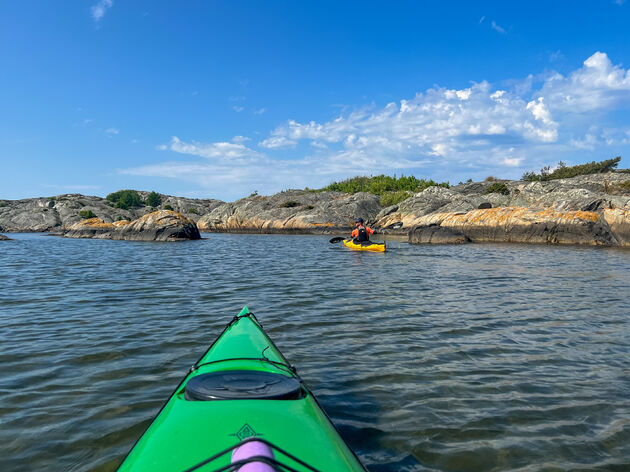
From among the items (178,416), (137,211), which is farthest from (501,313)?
(137,211)

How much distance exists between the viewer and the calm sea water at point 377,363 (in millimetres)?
2889

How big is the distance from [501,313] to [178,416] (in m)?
5.61

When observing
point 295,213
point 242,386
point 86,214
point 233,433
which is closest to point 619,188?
point 295,213

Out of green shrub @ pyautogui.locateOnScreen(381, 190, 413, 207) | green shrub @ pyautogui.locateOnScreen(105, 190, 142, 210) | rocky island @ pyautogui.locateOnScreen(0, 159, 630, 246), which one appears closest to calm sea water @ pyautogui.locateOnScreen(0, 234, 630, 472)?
rocky island @ pyautogui.locateOnScreen(0, 159, 630, 246)

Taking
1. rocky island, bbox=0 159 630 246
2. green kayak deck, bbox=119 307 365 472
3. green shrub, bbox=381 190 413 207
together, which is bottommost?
green kayak deck, bbox=119 307 365 472

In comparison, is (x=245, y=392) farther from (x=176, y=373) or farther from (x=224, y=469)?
(x=176, y=373)

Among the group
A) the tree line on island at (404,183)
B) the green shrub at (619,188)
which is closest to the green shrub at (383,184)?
the tree line on island at (404,183)

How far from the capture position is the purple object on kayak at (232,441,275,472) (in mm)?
1704

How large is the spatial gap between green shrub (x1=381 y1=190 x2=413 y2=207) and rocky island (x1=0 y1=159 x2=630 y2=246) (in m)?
0.11

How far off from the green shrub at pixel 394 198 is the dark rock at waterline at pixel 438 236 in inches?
762

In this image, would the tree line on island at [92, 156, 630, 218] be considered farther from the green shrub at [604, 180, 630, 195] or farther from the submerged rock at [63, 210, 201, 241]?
the submerged rock at [63, 210, 201, 241]

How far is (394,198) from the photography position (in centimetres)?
4300

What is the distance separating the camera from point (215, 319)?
6.29 metres

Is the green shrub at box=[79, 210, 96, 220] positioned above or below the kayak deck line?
above
